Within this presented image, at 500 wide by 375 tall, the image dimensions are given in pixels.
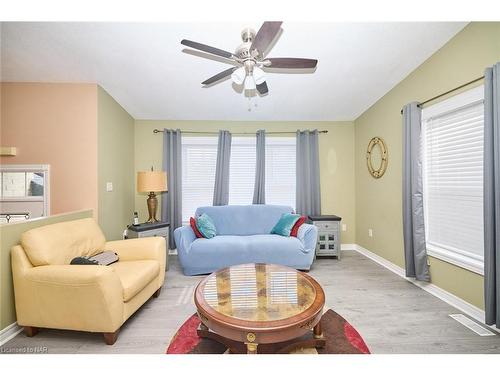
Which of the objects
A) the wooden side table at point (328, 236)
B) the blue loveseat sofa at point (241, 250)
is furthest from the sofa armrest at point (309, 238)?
the wooden side table at point (328, 236)

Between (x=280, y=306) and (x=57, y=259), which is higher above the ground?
(x=57, y=259)

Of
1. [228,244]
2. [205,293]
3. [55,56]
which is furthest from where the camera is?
[228,244]

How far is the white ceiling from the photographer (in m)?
1.86

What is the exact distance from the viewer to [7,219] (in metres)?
2.72

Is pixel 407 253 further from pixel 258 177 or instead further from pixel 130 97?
pixel 130 97

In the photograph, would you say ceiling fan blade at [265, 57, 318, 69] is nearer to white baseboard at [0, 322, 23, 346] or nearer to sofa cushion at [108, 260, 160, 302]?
sofa cushion at [108, 260, 160, 302]

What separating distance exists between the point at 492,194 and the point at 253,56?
2.12 m

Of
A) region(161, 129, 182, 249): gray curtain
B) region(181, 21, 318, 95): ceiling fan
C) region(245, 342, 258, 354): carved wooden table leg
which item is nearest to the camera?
region(245, 342, 258, 354): carved wooden table leg

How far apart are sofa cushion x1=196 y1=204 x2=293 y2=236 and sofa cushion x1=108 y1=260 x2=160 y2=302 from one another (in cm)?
137

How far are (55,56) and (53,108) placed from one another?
83cm

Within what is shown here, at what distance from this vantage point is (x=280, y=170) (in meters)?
4.24

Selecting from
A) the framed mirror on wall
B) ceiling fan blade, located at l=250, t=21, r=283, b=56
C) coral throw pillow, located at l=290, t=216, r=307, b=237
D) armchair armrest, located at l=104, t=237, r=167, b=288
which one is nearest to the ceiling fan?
ceiling fan blade, located at l=250, t=21, r=283, b=56
